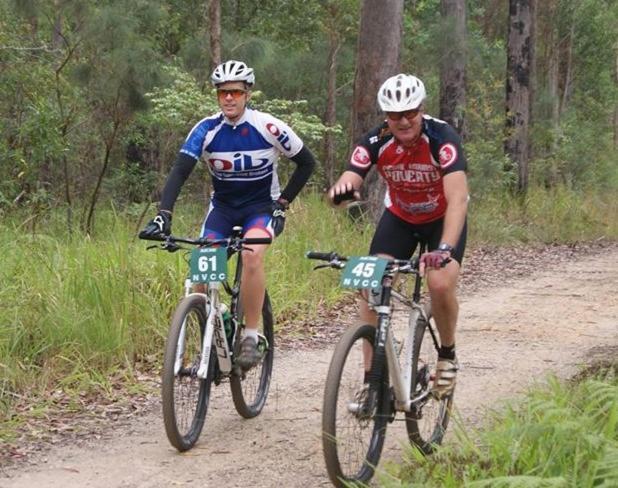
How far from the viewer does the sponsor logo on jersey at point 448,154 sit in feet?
16.1

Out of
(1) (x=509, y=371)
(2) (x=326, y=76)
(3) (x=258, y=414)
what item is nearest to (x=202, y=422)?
(3) (x=258, y=414)

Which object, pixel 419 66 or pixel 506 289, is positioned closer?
pixel 506 289

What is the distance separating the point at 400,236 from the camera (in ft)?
17.6

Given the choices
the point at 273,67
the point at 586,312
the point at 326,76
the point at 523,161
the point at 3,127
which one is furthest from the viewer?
the point at 326,76

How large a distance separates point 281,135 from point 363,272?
1915 millimetres

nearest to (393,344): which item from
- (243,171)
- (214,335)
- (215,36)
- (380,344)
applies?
(380,344)

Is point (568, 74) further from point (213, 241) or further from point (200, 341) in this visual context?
point (200, 341)

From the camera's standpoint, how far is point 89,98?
15.1 meters

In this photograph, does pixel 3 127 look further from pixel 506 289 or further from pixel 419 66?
pixel 419 66

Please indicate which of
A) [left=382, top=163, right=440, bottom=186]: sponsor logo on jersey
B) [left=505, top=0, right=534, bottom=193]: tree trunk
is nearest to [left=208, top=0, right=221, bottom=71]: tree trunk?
[left=505, top=0, right=534, bottom=193]: tree trunk

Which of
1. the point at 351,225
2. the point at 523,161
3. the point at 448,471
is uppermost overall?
the point at 523,161

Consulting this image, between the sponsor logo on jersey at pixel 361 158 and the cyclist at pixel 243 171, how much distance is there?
→ 1.00m

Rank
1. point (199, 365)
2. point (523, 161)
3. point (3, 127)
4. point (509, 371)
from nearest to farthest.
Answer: point (199, 365), point (509, 371), point (3, 127), point (523, 161)

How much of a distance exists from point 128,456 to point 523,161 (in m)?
14.7
